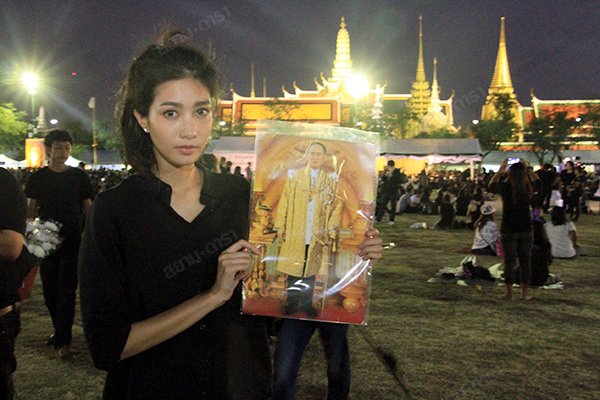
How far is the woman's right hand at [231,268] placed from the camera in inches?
59.5

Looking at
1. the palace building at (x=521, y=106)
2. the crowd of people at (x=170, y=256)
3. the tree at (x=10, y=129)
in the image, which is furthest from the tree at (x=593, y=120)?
the crowd of people at (x=170, y=256)

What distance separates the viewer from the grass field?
13.9 ft

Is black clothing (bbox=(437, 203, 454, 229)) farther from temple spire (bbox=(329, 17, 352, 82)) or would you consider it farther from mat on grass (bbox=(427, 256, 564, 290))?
temple spire (bbox=(329, 17, 352, 82))

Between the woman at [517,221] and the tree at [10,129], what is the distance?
43.4m

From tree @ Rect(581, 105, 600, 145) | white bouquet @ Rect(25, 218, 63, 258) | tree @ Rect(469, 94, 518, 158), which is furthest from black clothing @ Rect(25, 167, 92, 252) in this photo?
tree @ Rect(581, 105, 600, 145)


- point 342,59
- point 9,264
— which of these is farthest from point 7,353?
point 342,59

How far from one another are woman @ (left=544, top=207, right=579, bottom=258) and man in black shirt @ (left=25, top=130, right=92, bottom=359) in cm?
795

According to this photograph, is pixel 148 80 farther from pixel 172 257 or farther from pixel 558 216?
pixel 558 216

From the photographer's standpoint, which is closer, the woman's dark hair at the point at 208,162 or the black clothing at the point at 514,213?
the woman's dark hair at the point at 208,162

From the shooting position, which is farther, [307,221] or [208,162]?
[208,162]

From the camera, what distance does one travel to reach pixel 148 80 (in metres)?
1.59

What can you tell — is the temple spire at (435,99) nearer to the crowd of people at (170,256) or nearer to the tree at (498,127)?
the tree at (498,127)

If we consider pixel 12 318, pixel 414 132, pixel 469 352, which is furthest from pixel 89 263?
pixel 414 132

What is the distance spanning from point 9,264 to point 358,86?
2746 inches
